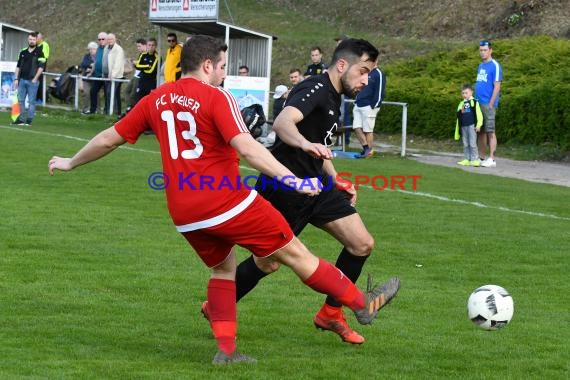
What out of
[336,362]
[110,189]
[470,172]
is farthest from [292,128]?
[470,172]

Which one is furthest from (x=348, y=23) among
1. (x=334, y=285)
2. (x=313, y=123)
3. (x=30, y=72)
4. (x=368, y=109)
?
(x=334, y=285)

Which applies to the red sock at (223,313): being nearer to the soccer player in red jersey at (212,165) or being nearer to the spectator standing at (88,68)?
the soccer player in red jersey at (212,165)

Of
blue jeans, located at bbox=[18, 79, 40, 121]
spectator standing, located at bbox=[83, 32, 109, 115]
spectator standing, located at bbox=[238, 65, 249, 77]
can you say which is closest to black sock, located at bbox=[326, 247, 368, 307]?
spectator standing, located at bbox=[238, 65, 249, 77]

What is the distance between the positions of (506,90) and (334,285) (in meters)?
17.9

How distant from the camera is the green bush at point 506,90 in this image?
21391 millimetres

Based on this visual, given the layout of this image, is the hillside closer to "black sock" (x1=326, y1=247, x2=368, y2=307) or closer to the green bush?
the green bush

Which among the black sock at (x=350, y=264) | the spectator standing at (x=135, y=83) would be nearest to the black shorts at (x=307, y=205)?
the black sock at (x=350, y=264)

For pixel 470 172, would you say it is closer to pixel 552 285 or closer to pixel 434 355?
pixel 552 285

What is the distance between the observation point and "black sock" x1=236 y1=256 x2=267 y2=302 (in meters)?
7.18

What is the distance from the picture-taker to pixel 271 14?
40625 mm

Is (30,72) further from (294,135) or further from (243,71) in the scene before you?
(294,135)

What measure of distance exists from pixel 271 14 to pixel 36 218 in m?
29.8

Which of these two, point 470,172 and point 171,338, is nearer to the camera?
point 171,338

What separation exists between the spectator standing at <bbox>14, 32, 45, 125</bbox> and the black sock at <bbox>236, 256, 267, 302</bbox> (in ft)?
60.0
